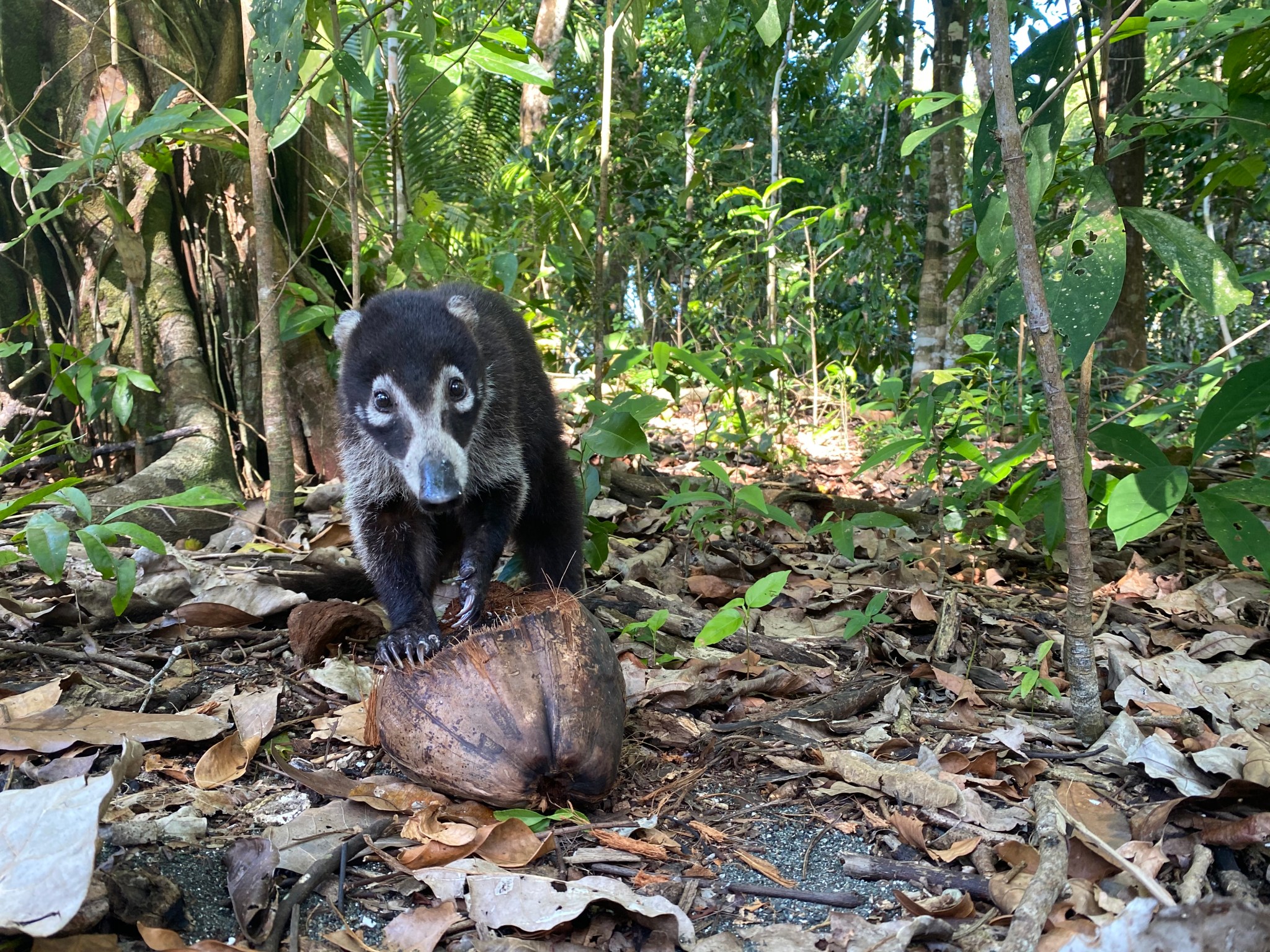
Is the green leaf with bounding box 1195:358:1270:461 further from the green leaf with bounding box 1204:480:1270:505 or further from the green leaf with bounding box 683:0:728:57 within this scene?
the green leaf with bounding box 683:0:728:57

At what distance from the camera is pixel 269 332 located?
167 inches

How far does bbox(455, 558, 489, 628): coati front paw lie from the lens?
3215 millimetres

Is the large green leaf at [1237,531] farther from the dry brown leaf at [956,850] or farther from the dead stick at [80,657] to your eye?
the dead stick at [80,657]

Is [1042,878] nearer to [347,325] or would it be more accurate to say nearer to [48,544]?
[48,544]

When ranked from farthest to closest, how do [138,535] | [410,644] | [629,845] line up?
[410,644] → [138,535] → [629,845]

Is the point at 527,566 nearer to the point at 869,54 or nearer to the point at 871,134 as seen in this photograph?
the point at 869,54

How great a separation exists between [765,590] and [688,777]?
621 mm

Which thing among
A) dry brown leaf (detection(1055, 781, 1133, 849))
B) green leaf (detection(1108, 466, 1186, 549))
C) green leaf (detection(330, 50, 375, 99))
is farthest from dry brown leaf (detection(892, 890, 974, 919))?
green leaf (detection(330, 50, 375, 99))

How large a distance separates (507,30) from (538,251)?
7.78 ft

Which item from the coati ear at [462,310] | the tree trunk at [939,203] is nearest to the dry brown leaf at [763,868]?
the coati ear at [462,310]

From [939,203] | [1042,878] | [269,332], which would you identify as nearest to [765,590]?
[1042,878]

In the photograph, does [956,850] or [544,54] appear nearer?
[956,850]

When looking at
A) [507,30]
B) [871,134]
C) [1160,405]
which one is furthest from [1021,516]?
[871,134]

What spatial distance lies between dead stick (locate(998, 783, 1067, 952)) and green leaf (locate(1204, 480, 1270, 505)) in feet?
4.20
